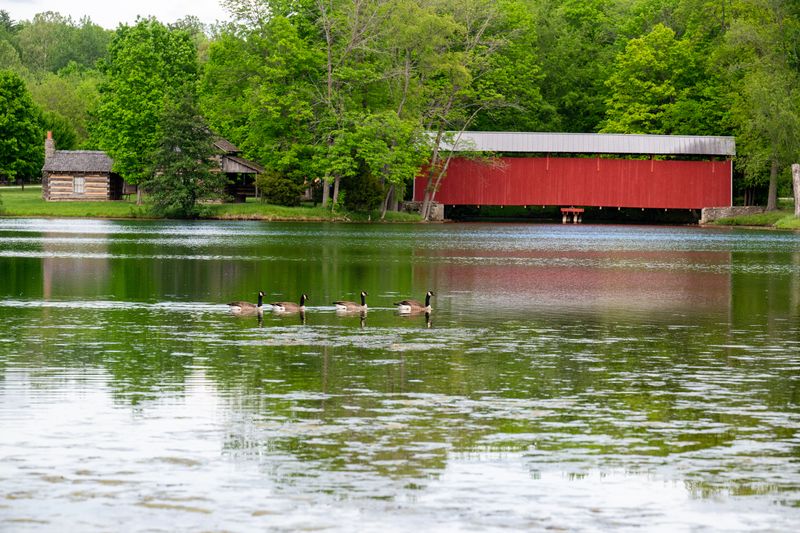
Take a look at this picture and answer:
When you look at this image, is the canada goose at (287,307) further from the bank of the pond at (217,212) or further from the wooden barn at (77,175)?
the wooden barn at (77,175)

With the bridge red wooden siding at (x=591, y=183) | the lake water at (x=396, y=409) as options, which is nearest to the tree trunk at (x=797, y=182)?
the bridge red wooden siding at (x=591, y=183)

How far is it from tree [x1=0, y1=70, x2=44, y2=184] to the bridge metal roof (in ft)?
104

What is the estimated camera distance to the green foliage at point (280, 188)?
85.2 meters

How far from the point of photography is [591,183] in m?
93.2

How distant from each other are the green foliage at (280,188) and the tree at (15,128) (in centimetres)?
2080

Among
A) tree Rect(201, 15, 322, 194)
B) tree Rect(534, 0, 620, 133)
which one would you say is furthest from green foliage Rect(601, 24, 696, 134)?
tree Rect(201, 15, 322, 194)

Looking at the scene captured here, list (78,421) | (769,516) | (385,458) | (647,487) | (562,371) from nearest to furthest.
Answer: (769,516) → (647,487) → (385,458) → (78,421) → (562,371)

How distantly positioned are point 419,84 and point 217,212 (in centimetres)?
1683

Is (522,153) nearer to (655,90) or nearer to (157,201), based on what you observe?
(655,90)

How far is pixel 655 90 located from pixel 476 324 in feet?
239

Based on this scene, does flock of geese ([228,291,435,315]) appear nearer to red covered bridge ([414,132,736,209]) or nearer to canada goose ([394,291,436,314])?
canada goose ([394,291,436,314])

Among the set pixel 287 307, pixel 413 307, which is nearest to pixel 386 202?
pixel 413 307

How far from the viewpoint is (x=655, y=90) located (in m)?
94.6

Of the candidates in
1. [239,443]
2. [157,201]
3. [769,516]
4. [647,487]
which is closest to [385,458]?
[239,443]
